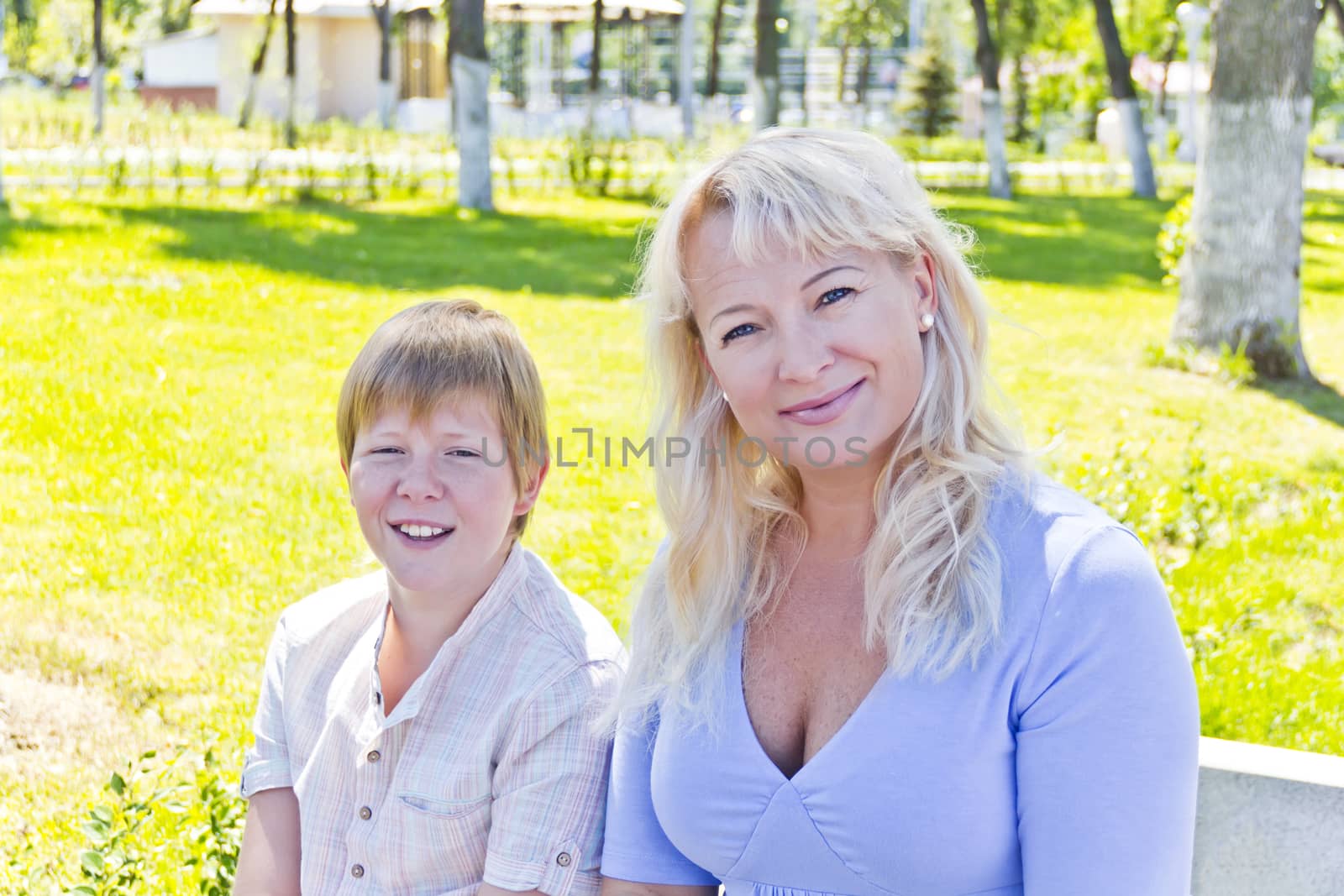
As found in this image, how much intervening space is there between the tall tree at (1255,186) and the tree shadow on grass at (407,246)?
3452 mm

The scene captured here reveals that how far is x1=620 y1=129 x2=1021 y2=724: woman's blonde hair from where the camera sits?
193 centimetres

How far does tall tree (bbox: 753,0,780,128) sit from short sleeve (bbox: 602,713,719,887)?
572 inches

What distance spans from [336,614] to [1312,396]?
662 cm

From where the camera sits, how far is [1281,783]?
2.31 meters

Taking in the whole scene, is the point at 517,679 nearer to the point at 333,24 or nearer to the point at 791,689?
the point at 791,689

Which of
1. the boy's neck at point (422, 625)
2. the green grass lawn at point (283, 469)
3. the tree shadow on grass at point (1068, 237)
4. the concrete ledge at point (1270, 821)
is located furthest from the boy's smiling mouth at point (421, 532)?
the tree shadow on grass at point (1068, 237)

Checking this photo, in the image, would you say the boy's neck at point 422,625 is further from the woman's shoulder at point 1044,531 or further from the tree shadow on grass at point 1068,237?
the tree shadow on grass at point 1068,237

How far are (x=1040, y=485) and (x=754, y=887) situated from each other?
68cm

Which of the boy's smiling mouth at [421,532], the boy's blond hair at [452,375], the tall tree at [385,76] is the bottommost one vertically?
the boy's smiling mouth at [421,532]

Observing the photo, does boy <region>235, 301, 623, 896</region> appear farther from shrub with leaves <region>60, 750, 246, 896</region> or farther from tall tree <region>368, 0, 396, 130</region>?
tall tree <region>368, 0, 396, 130</region>

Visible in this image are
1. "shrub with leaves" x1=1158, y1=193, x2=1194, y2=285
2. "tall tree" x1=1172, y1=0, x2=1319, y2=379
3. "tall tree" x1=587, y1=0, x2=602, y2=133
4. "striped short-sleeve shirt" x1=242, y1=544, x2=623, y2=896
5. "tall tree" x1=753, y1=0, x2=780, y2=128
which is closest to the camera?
"striped short-sleeve shirt" x1=242, y1=544, x2=623, y2=896

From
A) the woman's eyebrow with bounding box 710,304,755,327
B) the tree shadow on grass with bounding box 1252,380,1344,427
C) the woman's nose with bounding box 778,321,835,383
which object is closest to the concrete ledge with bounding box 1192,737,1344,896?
the woman's nose with bounding box 778,321,835,383

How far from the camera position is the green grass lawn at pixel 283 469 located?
12.7 feet

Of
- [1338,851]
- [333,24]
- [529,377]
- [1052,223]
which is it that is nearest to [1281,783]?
[1338,851]
